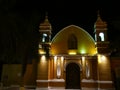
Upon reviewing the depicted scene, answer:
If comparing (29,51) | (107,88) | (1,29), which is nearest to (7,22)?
(1,29)

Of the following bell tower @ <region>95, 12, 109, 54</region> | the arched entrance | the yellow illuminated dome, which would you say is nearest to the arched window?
the yellow illuminated dome

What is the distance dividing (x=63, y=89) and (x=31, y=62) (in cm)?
584

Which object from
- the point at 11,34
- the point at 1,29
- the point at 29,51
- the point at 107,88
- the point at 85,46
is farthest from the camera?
the point at 85,46

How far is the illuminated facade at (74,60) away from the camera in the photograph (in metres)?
24.9

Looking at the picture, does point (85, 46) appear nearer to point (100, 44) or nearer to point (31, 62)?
point (100, 44)

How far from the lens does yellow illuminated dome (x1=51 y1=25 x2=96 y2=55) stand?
86.3 ft

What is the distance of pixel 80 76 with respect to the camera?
25.5 metres

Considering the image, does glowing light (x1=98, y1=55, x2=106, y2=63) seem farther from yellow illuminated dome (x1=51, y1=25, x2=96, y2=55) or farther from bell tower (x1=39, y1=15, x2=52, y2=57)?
bell tower (x1=39, y1=15, x2=52, y2=57)

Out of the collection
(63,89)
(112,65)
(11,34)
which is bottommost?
(63,89)

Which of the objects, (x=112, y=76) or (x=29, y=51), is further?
(x=112, y=76)

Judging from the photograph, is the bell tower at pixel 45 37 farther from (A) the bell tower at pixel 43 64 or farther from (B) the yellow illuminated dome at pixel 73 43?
(B) the yellow illuminated dome at pixel 73 43

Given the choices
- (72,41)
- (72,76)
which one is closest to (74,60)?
(72,76)

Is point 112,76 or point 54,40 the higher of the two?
point 54,40

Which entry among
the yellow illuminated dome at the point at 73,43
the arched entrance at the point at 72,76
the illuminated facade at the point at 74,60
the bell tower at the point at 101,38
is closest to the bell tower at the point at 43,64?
the illuminated facade at the point at 74,60
